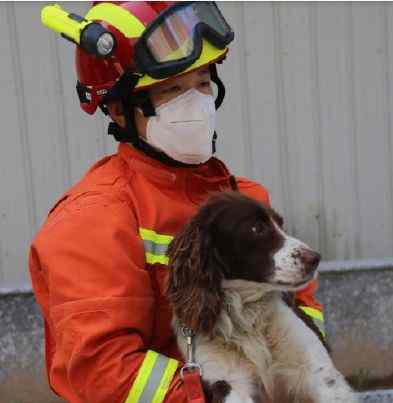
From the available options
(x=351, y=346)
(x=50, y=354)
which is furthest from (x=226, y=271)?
(x=351, y=346)

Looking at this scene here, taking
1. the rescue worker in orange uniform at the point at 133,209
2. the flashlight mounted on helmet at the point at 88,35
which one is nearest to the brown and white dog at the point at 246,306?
the rescue worker in orange uniform at the point at 133,209

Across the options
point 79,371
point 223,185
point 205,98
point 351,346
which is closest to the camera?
point 79,371

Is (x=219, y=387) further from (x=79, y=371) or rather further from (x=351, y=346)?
(x=351, y=346)

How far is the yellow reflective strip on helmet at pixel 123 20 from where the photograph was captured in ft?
7.64

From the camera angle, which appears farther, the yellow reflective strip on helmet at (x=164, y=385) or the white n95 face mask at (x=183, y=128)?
the white n95 face mask at (x=183, y=128)

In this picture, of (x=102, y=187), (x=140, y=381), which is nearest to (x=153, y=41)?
(x=102, y=187)

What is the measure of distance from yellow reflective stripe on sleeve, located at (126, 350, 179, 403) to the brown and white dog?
159 mm

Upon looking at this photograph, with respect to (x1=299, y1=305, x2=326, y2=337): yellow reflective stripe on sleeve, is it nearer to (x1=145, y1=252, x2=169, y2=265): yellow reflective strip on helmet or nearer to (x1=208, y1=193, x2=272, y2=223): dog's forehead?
(x1=208, y1=193, x2=272, y2=223): dog's forehead

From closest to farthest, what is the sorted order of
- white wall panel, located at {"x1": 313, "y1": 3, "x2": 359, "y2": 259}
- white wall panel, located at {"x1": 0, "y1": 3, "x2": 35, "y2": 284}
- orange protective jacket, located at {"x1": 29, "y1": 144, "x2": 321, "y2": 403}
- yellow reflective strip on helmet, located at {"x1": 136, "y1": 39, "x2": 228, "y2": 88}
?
1. orange protective jacket, located at {"x1": 29, "y1": 144, "x2": 321, "y2": 403}
2. yellow reflective strip on helmet, located at {"x1": 136, "y1": 39, "x2": 228, "y2": 88}
3. white wall panel, located at {"x1": 0, "y1": 3, "x2": 35, "y2": 284}
4. white wall panel, located at {"x1": 313, "y1": 3, "x2": 359, "y2": 259}

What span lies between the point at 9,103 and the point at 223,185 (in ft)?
9.07

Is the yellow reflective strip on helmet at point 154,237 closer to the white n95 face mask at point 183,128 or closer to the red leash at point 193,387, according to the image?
the white n95 face mask at point 183,128

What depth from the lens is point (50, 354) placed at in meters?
2.52

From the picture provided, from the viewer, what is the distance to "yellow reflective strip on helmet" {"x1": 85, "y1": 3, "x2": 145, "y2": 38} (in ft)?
7.64

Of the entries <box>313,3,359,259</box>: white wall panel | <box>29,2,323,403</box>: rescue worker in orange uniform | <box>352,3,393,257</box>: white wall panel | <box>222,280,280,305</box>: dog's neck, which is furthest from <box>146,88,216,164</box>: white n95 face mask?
<box>352,3,393,257</box>: white wall panel
